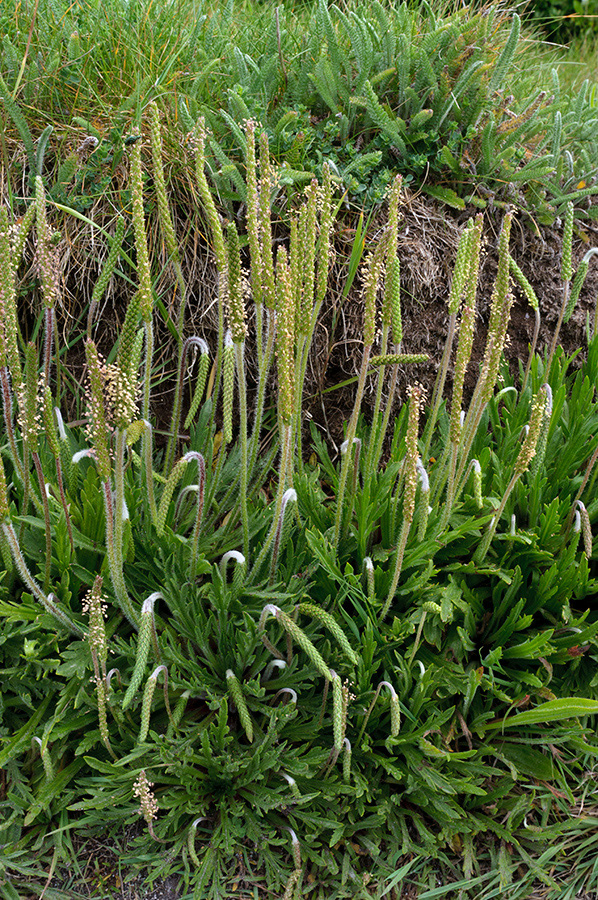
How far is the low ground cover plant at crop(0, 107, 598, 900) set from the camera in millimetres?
1833

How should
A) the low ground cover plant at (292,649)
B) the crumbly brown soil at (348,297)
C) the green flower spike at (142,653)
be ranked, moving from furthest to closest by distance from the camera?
the crumbly brown soil at (348,297) → the low ground cover plant at (292,649) → the green flower spike at (142,653)

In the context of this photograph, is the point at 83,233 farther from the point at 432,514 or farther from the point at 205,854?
the point at 205,854

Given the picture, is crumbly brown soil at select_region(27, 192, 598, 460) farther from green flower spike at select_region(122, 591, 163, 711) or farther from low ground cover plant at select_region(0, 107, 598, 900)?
green flower spike at select_region(122, 591, 163, 711)

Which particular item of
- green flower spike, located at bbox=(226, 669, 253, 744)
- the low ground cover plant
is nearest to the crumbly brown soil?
the low ground cover plant

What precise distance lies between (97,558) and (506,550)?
1340mm

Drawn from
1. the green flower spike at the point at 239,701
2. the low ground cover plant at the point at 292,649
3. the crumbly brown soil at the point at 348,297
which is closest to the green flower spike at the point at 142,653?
the low ground cover plant at the point at 292,649

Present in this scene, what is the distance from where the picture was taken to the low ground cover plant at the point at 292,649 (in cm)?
183

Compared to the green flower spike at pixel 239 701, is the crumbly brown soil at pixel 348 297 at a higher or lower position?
higher

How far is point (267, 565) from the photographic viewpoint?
2.23 meters

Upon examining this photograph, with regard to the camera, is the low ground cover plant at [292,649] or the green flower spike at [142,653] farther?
the low ground cover plant at [292,649]

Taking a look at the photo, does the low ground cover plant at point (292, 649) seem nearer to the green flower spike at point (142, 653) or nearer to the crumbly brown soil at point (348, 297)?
the green flower spike at point (142, 653)

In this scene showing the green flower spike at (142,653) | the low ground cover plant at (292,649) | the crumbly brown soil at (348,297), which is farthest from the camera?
the crumbly brown soil at (348,297)

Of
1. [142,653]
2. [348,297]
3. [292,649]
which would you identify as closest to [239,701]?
[292,649]

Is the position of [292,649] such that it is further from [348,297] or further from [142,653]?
[348,297]
